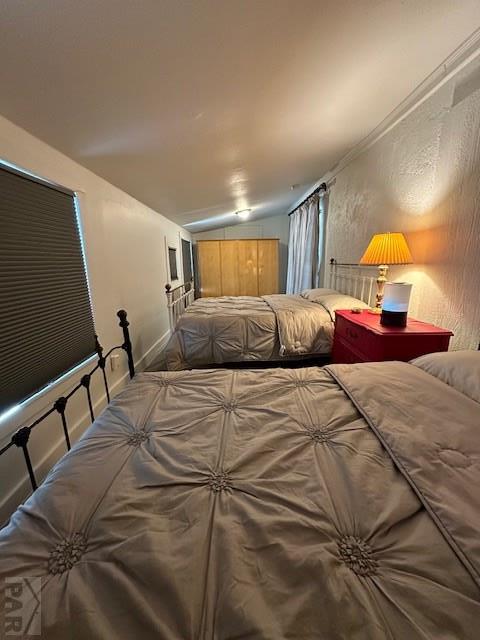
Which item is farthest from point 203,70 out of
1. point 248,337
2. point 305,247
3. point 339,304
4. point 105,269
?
point 305,247

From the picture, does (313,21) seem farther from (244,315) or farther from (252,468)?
(244,315)

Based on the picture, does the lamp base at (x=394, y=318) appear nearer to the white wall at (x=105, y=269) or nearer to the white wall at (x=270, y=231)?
the white wall at (x=105, y=269)

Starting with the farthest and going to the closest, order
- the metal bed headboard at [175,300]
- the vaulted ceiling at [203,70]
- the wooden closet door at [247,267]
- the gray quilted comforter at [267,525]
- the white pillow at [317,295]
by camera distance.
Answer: the wooden closet door at [247,267] → the metal bed headboard at [175,300] → the white pillow at [317,295] → the vaulted ceiling at [203,70] → the gray quilted comforter at [267,525]

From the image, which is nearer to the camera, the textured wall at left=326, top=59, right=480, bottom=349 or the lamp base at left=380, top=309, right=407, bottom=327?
the textured wall at left=326, top=59, right=480, bottom=349

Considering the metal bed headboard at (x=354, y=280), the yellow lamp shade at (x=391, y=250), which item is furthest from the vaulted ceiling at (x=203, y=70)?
the metal bed headboard at (x=354, y=280)

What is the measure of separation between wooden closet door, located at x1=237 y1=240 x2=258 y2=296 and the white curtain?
2.45ft

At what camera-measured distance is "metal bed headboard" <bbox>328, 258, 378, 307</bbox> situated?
266 centimetres

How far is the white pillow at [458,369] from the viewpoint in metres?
0.98

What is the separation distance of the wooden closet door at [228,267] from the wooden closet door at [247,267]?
8 cm

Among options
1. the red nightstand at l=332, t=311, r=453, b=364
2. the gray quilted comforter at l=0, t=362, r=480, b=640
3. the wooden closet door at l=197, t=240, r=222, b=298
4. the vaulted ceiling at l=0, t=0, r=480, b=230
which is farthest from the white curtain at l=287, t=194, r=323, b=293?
the gray quilted comforter at l=0, t=362, r=480, b=640

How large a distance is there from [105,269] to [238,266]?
3.68m

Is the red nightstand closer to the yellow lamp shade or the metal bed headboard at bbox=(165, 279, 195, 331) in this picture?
the yellow lamp shade

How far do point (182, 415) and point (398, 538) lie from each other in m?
0.71

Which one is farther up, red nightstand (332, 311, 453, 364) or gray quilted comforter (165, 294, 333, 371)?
red nightstand (332, 311, 453, 364)
